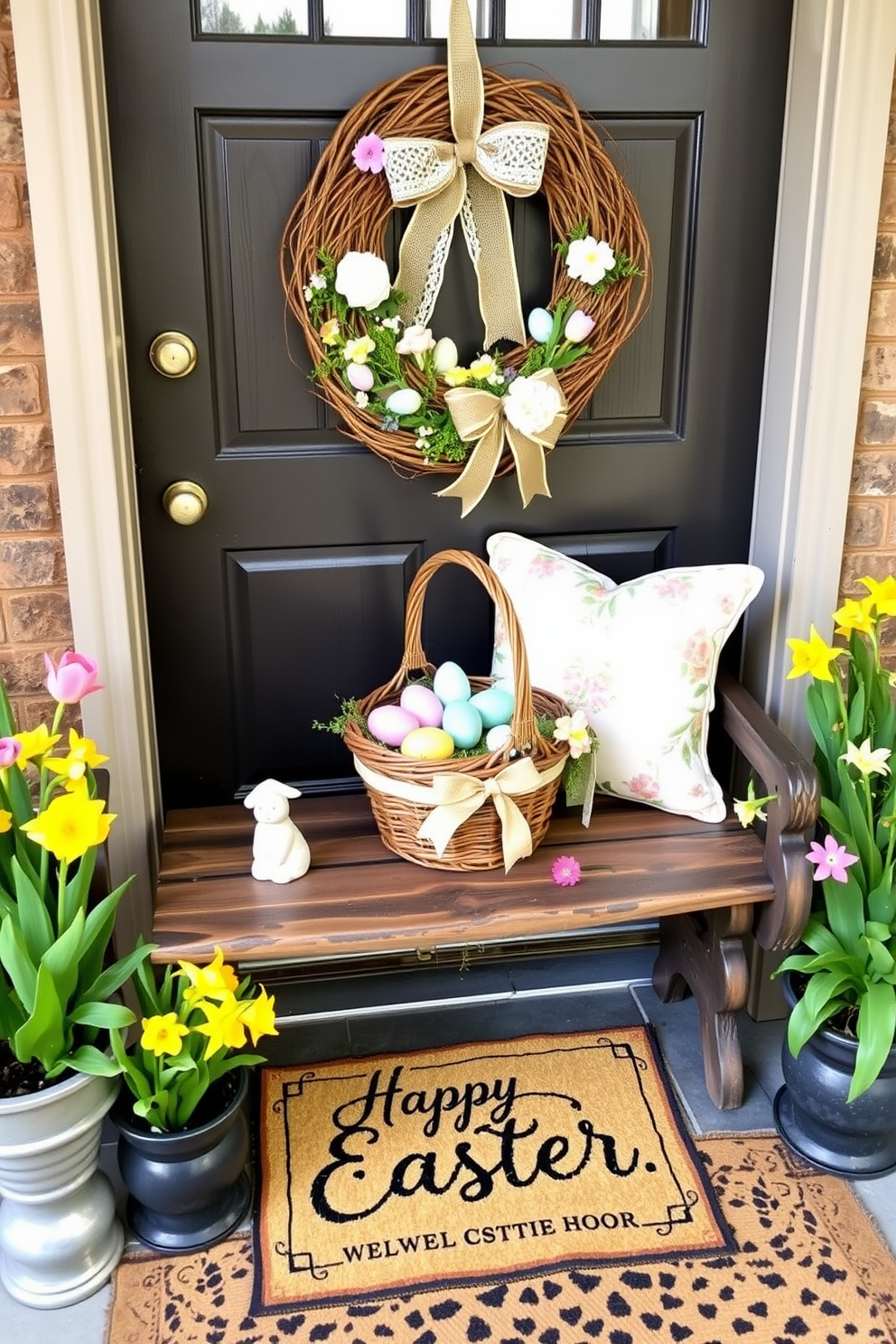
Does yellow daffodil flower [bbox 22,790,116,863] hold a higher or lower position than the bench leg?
higher

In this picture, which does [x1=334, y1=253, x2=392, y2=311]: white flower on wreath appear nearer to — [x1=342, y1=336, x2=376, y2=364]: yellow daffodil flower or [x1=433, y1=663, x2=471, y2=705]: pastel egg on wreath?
[x1=342, y1=336, x2=376, y2=364]: yellow daffodil flower

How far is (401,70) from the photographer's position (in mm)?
1801

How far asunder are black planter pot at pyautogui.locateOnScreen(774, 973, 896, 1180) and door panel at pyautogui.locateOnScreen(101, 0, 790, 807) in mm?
884

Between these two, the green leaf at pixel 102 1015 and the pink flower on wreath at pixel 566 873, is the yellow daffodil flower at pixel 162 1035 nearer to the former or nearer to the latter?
the green leaf at pixel 102 1015

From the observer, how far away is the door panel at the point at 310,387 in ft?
5.85

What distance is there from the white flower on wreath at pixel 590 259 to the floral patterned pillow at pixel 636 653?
450mm

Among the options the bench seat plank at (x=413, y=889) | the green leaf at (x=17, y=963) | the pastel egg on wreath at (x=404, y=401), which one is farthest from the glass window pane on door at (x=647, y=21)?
the green leaf at (x=17, y=963)

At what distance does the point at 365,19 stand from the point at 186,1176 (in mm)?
1784

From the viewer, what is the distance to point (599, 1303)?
1.62m

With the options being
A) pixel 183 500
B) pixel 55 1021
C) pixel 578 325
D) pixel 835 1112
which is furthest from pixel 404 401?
pixel 835 1112

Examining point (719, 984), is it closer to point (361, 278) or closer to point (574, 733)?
point (574, 733)

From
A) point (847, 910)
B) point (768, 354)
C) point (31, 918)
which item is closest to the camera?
point (31, 918)

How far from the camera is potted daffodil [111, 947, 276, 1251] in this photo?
156cm

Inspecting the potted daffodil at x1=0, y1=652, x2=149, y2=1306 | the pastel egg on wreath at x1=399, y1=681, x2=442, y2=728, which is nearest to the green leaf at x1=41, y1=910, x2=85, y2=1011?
the potted daffodil at x1=0, y1=652, x2=149, y2=1306
